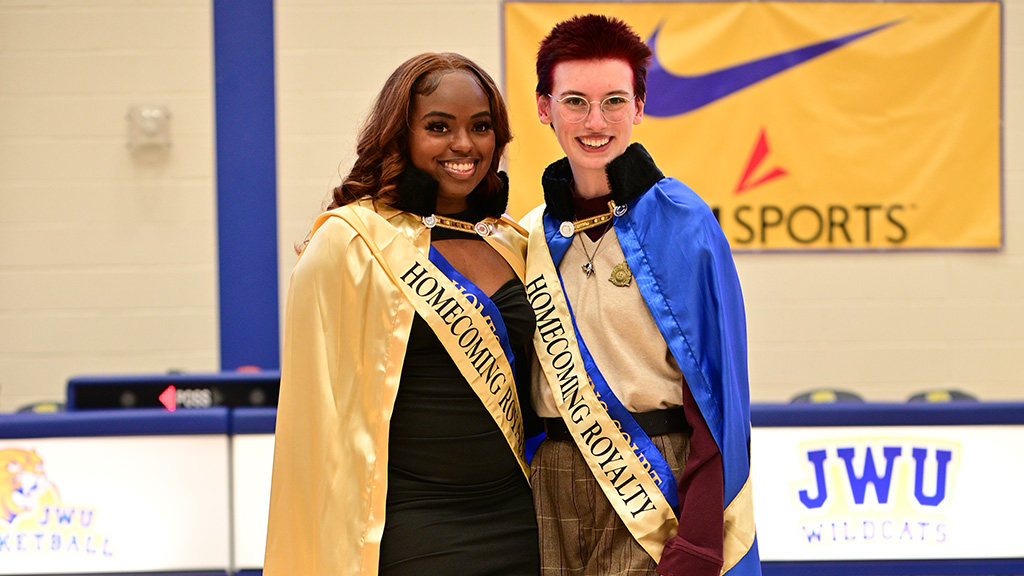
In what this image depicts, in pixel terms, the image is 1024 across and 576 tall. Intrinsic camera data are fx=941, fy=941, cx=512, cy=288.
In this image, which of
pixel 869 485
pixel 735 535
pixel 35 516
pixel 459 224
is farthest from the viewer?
pixel 869 485

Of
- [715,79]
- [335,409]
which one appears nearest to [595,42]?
[335,409]

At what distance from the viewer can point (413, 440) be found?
1.64m

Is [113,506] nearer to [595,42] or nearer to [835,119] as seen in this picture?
[595,42]

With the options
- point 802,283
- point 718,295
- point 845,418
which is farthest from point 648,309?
point 802,283

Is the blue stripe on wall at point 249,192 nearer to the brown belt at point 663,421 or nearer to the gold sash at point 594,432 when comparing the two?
the gold sash at point 594,432

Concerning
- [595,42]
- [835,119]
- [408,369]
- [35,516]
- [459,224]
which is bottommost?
[35,516]

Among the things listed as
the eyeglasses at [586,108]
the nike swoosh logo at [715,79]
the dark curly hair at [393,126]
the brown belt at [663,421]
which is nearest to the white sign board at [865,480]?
the brown belt at [663,421]

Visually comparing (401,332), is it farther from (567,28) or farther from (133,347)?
(133,347)

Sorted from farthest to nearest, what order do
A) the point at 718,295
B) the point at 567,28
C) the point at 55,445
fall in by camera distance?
the point at 55,445 → the point at 567,28 → the point at 718,295

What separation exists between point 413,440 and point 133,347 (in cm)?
400

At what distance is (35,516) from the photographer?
2557mm

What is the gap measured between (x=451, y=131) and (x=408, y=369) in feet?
1.44

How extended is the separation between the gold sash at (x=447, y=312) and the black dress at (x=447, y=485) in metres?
0.02

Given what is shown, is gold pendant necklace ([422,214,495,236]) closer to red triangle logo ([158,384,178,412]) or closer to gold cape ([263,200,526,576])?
gold cape ([263,200,526,576])
